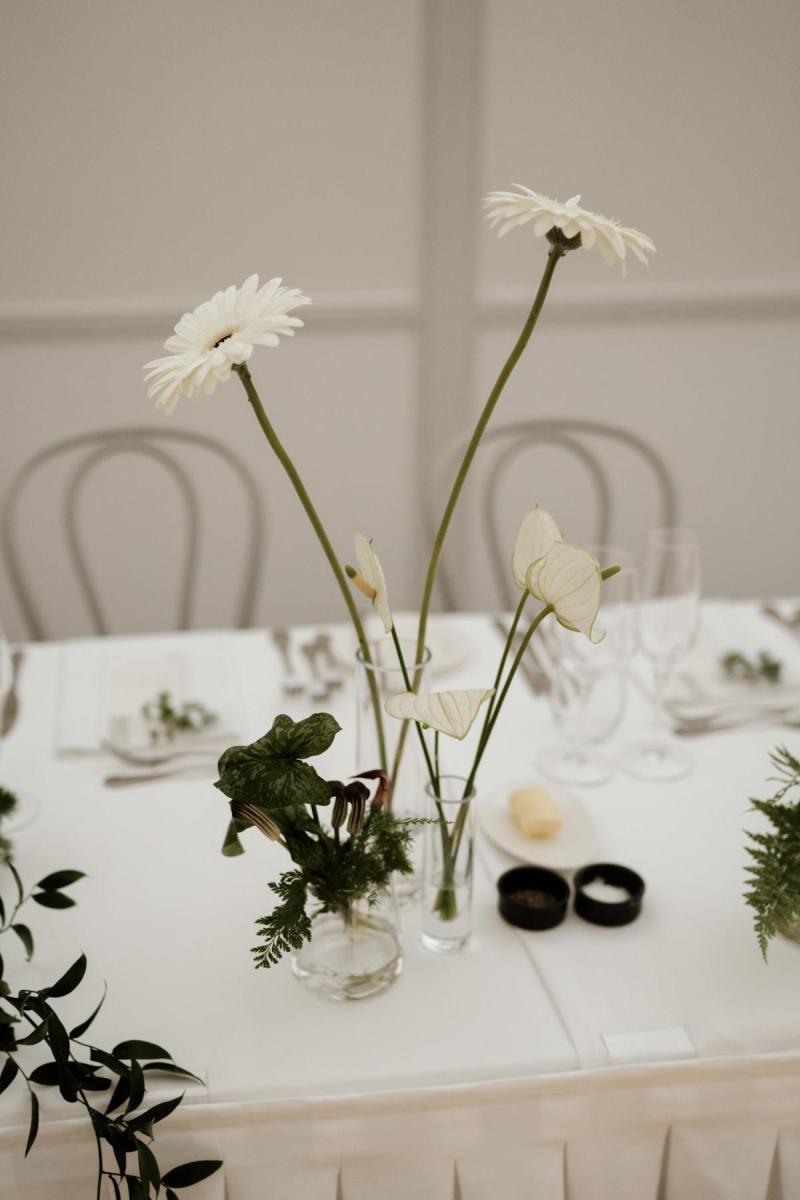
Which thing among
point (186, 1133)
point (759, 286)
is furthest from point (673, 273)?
point (186, 1133)

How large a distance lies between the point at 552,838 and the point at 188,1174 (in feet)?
1.68

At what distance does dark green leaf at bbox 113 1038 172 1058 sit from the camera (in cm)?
87

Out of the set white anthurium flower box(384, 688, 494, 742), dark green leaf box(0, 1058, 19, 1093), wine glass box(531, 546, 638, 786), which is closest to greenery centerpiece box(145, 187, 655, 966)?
white anthurium flower box(384, 688, 494, 742)

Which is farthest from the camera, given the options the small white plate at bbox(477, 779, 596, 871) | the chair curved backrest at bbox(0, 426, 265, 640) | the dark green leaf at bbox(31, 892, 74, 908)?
the chair curved backrest at bbox(0, 426, 265, 640)

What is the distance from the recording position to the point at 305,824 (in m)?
0.91

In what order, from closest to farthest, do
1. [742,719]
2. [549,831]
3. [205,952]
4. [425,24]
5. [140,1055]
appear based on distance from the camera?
[140,1055] → [205,952] → [549,831] → [742,719] → [425,24]

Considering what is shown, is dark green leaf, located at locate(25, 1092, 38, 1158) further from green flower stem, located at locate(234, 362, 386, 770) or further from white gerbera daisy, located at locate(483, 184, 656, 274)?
white gerbera daisy, located at locate(483, 184, 656, 274)

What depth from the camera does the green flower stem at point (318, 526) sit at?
86 centimetres

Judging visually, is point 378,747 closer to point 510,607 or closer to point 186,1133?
point 186,1133

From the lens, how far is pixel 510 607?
6.74ft

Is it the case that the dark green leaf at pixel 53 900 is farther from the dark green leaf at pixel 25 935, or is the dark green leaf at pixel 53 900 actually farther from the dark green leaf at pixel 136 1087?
the dark green leaf at pixel 136 1087

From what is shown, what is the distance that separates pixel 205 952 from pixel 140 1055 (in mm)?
195

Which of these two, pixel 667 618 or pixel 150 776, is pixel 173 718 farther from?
pixel 667 618

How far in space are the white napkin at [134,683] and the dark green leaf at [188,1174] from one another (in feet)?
2.09
